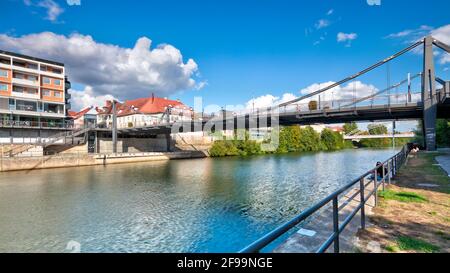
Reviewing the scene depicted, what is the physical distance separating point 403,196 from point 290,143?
6556 cm

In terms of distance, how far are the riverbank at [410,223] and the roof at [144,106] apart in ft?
195

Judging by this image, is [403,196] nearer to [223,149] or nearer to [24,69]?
[223,149]

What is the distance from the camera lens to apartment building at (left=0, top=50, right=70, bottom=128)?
40.1 meters

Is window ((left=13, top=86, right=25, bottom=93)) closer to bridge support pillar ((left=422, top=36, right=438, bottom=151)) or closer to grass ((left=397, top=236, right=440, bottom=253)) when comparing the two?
grass ((left=397, top=236, right=440, bottom=253))

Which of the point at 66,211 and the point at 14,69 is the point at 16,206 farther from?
the point at 14,69

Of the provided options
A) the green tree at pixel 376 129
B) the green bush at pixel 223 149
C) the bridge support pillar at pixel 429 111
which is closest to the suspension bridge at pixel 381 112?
the bridge support pillar at pixel 429 111

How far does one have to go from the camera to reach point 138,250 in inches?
310

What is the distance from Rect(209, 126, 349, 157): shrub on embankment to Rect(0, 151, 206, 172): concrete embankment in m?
12.6

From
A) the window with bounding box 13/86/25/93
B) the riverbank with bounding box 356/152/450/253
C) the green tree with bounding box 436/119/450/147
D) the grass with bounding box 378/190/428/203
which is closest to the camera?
the riverbank with bounding box 356/152/450/253

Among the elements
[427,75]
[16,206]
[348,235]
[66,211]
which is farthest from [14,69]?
[427,75]

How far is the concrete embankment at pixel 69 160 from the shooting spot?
2945 cm

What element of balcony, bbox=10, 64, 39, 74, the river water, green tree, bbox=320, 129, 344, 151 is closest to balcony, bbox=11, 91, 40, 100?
balcony, bbox=10, 64, 39, 74

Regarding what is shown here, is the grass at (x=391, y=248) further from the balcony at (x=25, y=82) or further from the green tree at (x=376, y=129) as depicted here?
the green tree at (x=376, y=129)

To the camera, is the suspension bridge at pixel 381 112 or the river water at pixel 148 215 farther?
the suspension bridge at pixel 381 112
